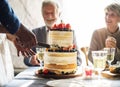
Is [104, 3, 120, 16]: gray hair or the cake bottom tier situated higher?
[104, 3, 120, 16]: gray hair

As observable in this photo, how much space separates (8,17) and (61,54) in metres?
0.43

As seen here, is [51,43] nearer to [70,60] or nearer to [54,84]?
[70,60]

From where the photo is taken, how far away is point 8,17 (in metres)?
1.47

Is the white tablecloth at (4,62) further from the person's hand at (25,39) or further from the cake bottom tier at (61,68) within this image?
the person's hand at (25,39)

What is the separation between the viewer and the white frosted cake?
1737mm

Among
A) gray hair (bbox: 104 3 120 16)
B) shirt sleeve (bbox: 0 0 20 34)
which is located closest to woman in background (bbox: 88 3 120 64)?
gray hair (bbox: 104 3 120 16)

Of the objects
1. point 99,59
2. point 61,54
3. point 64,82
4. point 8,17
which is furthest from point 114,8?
point 8,17

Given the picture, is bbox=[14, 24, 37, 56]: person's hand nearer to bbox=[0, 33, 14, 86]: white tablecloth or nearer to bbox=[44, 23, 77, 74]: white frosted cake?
bbox=[44, 23, 77, 74]: white frosted cake

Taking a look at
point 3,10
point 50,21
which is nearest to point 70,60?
point 3,10

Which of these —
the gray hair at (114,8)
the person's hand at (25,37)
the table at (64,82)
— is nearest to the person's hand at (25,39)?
the person's hand at (25,37)

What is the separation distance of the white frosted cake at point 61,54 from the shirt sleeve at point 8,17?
1.09ft

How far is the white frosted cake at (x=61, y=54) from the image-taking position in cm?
174

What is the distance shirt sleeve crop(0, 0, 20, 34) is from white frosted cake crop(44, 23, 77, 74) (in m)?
0.33

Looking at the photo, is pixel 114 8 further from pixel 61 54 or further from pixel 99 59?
pixel 61 54
